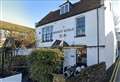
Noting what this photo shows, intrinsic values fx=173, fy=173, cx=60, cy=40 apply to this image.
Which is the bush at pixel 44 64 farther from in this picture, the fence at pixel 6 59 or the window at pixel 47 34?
the window at pixel 47 34

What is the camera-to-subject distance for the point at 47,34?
23.4 m

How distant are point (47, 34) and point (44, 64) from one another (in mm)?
12080

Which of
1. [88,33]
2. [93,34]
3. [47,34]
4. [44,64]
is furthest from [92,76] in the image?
[47,34]

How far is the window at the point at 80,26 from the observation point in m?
18.0

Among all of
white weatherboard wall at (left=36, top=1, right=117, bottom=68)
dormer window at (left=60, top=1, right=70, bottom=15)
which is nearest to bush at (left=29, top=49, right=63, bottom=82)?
white weatherboard wall at (left=36, top=1, right=117, bottom=68)

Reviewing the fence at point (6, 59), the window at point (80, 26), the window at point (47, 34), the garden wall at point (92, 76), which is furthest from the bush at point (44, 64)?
the window at point (47, 34)

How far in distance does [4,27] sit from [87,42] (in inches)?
A: 820

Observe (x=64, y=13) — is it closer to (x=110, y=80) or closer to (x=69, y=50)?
(x=69, y=50)

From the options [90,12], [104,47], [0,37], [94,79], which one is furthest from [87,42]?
[0,37]

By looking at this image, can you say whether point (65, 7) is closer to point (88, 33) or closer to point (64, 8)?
point (64, 8)

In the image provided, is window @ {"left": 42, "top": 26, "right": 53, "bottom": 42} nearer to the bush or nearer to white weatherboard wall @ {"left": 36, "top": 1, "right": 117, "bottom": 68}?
white weatherboard wall @ {"left": 36, "top": 1, "right": 117, "bottom": 68}

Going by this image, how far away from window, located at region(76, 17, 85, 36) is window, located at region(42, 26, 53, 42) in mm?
5043

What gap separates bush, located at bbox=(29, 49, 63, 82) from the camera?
11492 millimetres

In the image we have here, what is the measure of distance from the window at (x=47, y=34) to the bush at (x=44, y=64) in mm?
10962
